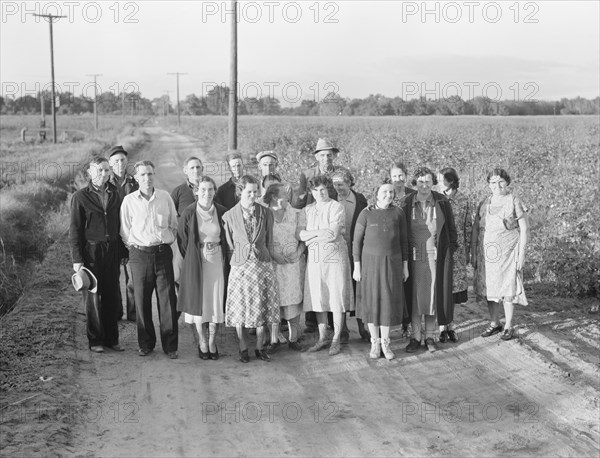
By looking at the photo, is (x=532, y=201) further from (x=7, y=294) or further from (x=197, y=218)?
(x=7, y=294)

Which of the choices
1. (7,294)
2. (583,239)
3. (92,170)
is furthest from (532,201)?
(7,294)

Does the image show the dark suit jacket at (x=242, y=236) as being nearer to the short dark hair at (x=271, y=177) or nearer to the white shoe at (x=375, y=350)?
the short dark hair at (x=271, y=177)

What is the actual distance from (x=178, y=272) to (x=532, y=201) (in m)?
6.63

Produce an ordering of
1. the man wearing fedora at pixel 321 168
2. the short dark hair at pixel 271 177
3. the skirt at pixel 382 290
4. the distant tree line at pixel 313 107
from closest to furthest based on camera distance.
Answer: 1. the skirt at pixel 382 290
2. the short dark hair at pixel 271 177
3. the man wearing fedora at pixel 321 168
4. the distant tree line at pixel 313 107

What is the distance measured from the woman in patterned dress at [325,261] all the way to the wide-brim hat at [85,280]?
2.11 meters

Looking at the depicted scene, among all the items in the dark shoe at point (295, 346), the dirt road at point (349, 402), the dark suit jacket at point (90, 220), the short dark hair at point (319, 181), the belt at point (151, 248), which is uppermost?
the short dark hair at point (319, 181)

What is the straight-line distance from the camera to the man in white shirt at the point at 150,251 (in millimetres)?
6824

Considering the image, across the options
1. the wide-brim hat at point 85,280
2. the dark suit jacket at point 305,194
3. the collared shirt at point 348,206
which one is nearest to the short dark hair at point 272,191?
the dark suit jacket at point 305,194

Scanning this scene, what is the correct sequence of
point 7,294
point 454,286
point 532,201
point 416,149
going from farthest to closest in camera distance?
point 416,149 < point 532,201 < point 7,294 < point 454,286

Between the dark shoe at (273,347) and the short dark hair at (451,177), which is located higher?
the short dark hair at (451,177)

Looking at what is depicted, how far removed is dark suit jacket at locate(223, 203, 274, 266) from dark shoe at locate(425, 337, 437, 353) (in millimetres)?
1904

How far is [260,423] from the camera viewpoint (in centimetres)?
543

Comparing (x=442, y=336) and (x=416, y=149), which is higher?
(x=416, y=149)

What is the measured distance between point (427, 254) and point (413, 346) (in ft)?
3.16
